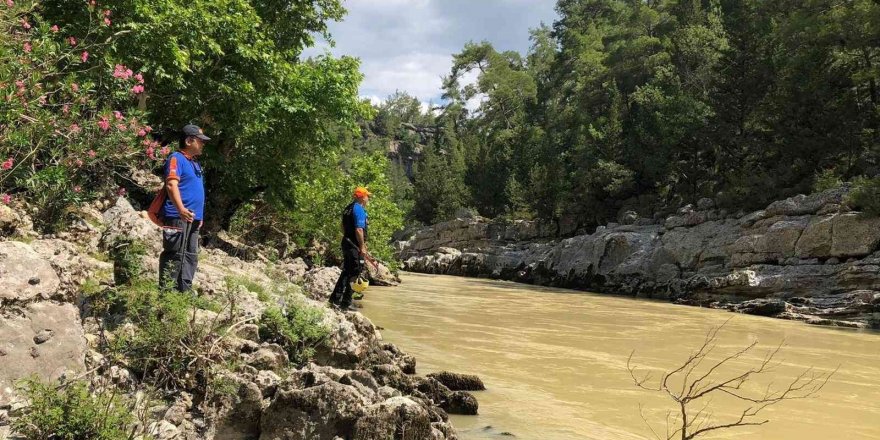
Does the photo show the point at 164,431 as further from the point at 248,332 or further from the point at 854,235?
the point at 854,235

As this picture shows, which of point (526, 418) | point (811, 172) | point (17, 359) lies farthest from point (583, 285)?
point (17, 359)

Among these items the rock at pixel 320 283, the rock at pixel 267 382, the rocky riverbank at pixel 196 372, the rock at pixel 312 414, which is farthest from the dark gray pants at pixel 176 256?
the rock at pixel 320 283

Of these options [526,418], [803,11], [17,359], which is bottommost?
[526,418]

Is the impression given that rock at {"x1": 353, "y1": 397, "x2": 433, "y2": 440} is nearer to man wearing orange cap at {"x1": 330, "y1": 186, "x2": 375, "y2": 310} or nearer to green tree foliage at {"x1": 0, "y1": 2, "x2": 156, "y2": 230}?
green tree foliage at {"x1": 0, "y1": 2, "x2": 156, "y2": 230}

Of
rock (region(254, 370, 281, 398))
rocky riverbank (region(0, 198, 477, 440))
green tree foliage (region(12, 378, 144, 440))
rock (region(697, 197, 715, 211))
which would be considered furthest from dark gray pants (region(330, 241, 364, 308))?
rock (region(697, 197, 715, 211))

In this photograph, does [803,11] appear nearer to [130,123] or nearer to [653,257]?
[653,257]

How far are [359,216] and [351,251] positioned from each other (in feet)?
1.71

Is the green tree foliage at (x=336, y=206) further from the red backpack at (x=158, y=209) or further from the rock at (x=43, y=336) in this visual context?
the rock at (x=43, y=336)

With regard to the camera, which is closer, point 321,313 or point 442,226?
point 321,313

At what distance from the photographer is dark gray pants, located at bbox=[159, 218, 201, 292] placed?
16.7 ft

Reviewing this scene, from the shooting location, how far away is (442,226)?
54.1m

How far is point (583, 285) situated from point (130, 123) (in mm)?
25692

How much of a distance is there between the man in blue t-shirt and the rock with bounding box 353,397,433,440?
6.93 feet

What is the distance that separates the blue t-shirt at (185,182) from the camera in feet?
17.2
